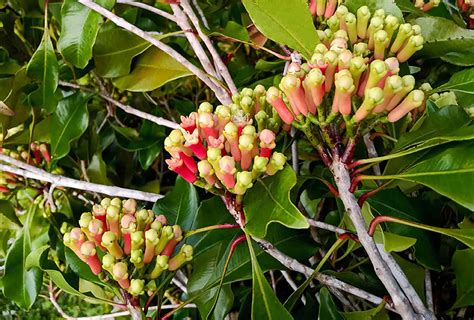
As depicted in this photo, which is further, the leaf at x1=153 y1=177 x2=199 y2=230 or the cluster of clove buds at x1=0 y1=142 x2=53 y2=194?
the cluster of clove buds at x1=0 y1=142 x2=53 y2=194

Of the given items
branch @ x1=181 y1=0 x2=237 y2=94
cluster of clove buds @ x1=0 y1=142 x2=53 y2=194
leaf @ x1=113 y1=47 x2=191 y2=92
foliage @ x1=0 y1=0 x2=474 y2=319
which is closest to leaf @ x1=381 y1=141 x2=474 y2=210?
foliage @ x1=0 y1=0 x2=474 y2=319

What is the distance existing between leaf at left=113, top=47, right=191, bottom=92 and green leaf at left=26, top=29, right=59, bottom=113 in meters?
0.11

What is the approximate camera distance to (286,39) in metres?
0.67

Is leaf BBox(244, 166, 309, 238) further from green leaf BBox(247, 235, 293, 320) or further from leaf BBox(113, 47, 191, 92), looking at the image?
leaf BBox(113, 47, 191, 92)

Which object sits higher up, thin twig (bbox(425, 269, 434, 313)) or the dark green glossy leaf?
the dark green glossy leaf

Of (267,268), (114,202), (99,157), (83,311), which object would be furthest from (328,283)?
(83,311)

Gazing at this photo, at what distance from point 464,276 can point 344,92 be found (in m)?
0.41

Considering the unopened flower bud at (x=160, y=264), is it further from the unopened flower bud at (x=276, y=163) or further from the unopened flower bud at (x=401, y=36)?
the unopened flower bud at (x=401, y=36)

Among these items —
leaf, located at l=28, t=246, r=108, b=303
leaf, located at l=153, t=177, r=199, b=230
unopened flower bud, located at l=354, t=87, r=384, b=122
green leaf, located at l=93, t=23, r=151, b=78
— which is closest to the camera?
unopened flower bud, located at l=354, t=87, r=384, b=122

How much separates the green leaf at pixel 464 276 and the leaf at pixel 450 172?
0.23 meters

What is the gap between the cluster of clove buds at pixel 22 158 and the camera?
112 cm

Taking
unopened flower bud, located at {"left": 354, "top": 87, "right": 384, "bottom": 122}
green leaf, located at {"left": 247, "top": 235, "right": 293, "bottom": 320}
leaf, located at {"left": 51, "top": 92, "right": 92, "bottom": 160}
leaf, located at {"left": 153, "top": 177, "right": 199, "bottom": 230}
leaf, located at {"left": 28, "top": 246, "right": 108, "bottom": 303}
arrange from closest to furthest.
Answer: unopened flower bud, located at {"left": 354, "top": 87, "right": 384, "bottom": 122}
green leaf, located at {"left": 247, "top": 235, "right": 293, "bottom": 320}
leaf, located at {"left": 28, "top": 246, "right": 108, "bottom": 303}
leaf, located at {"left": 153, "top": 177, "right": 199, "bottom": 230}
leaf, located at {"left": 51, "top": 92, "right": 92, "bottom": 160}

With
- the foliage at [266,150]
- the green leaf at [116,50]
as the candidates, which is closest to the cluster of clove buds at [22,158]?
the foliage at [266,150]

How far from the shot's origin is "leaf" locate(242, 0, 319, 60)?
0.66 m
